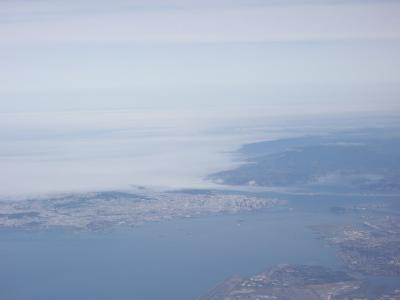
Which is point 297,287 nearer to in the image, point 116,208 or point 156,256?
point 156,256

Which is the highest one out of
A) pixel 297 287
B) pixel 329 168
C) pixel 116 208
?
pixel 329 168

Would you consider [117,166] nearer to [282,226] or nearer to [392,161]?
[392,161]

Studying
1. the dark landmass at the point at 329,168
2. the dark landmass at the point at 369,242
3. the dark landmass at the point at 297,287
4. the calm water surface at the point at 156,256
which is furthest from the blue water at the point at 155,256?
the dark landmass at the point at 329,168

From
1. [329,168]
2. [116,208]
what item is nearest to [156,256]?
[116,208]

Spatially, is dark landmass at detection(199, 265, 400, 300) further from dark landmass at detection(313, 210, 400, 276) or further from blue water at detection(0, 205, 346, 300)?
dark landmass at detection(313, 210, 400, 276)

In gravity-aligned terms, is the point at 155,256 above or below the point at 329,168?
below

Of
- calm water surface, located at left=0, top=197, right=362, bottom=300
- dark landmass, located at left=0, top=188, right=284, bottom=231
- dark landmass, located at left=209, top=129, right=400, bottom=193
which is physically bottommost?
calm water surface, located at left=0, top=197, right=362, bottom=300

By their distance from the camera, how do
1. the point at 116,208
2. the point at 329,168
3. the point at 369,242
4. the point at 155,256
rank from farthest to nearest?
the point at 329,168
the point at 116,208
the point at 155,256
the point at 369,242

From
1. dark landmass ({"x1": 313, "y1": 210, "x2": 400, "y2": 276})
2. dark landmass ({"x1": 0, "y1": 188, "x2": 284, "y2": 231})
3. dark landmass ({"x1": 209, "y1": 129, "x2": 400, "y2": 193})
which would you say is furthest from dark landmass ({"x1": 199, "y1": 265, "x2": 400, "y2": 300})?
A: dark landmass ({"x1": 209, "y1": 129, "x2": 400, "y2": 193})

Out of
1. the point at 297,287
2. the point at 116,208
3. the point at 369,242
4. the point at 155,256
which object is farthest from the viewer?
the point at 116,208
